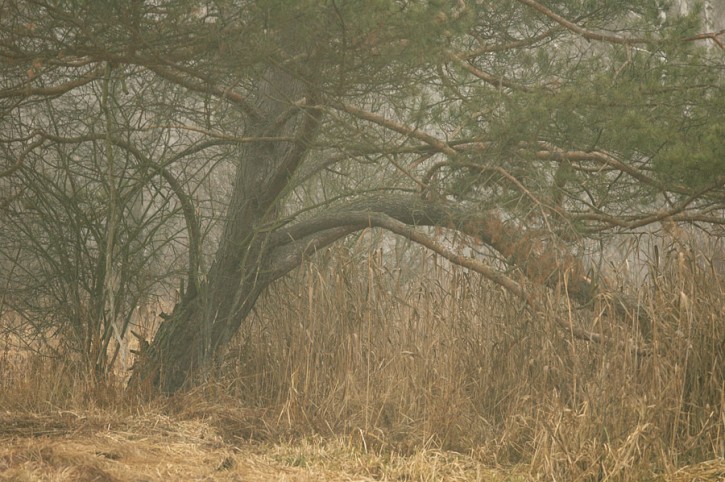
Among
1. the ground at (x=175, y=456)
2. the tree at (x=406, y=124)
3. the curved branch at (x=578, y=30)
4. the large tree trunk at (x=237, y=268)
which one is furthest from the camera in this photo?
the large tree trunk at (x=237, y=268)

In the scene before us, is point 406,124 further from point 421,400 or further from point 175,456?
point 175,456

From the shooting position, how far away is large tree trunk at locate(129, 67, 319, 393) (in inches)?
267

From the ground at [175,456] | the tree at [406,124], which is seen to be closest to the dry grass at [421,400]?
the ground at [175,456]

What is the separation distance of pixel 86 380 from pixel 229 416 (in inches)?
40.8

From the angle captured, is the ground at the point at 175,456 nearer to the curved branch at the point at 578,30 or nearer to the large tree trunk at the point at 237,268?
the large tree trunk at the point at 237,268

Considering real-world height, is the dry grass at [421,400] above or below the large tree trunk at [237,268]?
below

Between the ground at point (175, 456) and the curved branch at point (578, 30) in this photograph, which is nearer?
the ground at point (175, 456)

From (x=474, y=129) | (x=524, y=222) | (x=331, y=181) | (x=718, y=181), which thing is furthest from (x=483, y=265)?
(x=331, y=181)

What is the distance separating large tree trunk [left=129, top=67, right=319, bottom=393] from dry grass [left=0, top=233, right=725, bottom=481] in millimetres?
285

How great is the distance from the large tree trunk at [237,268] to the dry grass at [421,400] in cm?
28

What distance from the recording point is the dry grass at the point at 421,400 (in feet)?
15.7

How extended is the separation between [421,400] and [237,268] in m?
1.95

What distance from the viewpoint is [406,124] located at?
623 centimetres

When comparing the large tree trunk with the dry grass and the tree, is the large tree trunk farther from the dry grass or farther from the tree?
the dry grass
